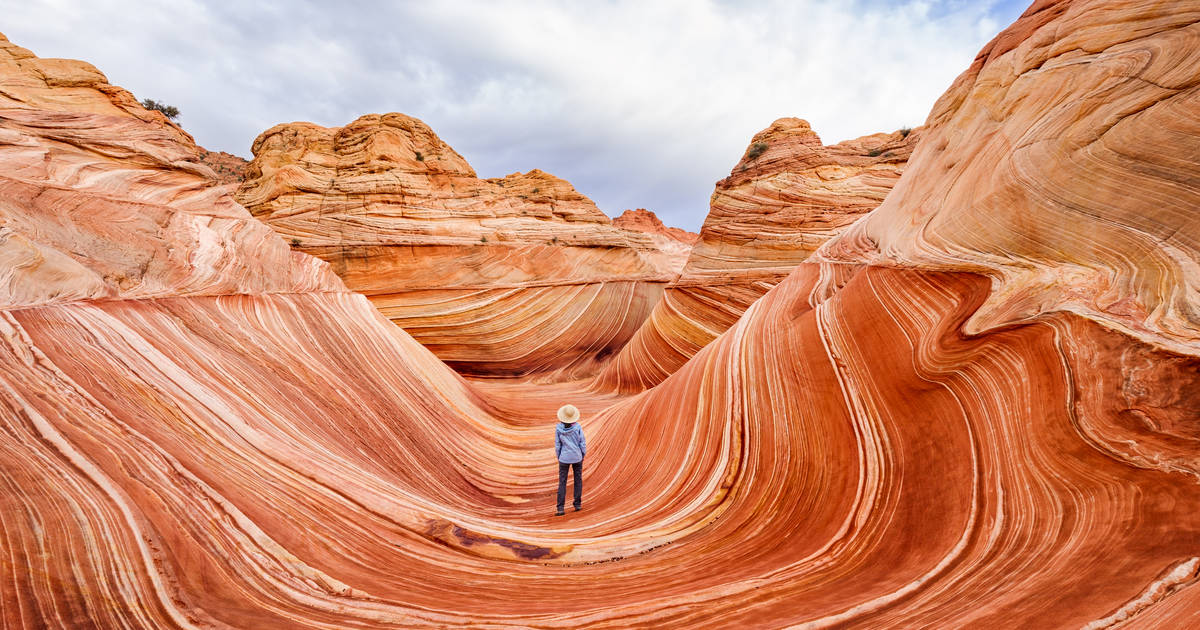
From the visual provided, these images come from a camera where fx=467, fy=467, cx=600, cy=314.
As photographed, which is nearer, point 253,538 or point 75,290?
point 253,538

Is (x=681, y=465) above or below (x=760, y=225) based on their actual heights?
below

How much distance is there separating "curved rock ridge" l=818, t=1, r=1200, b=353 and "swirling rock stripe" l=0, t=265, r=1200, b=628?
0.70 feet

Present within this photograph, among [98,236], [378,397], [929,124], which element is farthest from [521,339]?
[929,124]

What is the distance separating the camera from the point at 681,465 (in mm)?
4402

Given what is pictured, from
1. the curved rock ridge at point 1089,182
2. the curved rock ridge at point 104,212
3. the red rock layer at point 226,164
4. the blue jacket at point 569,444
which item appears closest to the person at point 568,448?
the blue jacket at point 569,444

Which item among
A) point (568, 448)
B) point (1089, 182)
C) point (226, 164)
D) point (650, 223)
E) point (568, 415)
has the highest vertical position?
point (650, 223)

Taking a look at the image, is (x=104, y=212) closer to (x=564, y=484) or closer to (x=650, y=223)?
(x=564, y=484)

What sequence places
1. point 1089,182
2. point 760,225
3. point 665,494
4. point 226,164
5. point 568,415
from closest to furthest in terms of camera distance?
point 1089,182 < point 665,494 < point 568,415 < point 760,225 < point 226,164

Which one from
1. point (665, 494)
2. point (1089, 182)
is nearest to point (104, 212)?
point (665, 494)

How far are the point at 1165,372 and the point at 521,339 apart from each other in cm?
1188

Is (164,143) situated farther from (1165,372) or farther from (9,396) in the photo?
(1165,372)

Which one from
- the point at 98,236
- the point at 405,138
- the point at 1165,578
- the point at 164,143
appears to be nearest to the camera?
the point at 1165,578

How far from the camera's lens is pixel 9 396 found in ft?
8.68

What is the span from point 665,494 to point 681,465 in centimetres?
38
